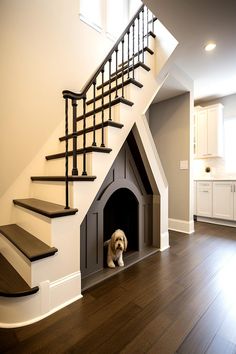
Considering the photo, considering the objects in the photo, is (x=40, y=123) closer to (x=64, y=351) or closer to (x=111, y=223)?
(x=111, y=223)

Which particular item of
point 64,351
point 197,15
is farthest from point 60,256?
point 197,15

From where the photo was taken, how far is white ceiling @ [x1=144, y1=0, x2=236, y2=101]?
5.84ft

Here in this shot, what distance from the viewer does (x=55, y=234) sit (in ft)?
4.62

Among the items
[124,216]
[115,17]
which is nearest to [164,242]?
[124,216]

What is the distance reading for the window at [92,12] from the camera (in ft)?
9.73

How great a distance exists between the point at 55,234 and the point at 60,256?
0.63 feet

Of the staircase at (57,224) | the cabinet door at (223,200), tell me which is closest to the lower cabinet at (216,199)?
the cabinet door at (223,200)

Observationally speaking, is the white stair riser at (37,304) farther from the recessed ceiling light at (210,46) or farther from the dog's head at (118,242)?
the recessed ceiling light at (210,46)

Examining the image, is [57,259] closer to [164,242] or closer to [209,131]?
[164,242]

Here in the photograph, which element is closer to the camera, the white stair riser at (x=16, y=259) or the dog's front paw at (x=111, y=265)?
the white stair riser at (x=16, y=259)

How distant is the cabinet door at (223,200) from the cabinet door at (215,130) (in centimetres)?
77

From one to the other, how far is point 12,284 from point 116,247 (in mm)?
987

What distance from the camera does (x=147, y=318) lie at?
132 cm

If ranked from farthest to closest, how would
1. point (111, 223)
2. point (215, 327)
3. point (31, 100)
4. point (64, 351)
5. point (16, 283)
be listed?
1. point (111, 223)
2. point (31, 100)
3. point (16, 283)
4. point (215, 327)
5. point (64, 351)
